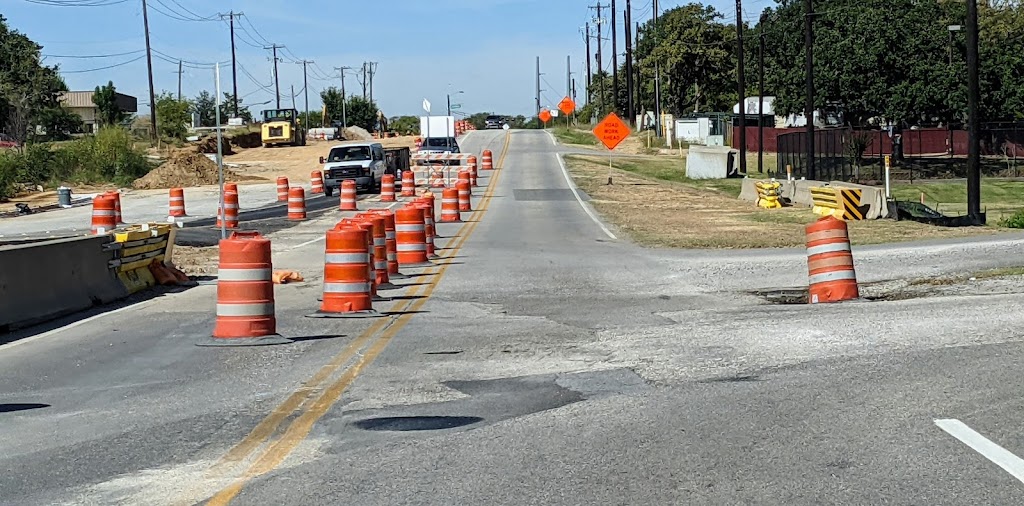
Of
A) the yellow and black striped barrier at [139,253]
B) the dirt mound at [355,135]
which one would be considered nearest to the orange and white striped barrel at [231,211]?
the yellow and black striped barrier at [139,253]

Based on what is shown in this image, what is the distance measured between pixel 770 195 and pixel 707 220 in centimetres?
619

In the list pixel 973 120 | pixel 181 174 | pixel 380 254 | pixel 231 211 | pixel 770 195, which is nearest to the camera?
pixel 380 254

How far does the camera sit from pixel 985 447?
6.96 metres

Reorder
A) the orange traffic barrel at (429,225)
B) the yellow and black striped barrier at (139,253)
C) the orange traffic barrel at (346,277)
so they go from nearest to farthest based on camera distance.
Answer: the orange traffic barrel at (346,277)
the yellow and black striped barrier at (139,253)
the orange traffic barrel at (429,225)

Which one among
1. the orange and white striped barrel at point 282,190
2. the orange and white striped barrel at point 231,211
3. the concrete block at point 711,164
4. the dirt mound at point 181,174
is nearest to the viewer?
the orange and white striped barrel at point 231,211

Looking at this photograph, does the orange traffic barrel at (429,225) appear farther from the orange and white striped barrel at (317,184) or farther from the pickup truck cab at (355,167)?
the orange and white striped barrel at (317,184)

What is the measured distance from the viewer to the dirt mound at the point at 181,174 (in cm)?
5712

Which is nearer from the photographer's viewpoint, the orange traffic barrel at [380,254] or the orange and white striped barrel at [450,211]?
the orange traffic barrel at [380,254]

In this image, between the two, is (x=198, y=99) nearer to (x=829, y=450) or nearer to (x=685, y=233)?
(x=685, y=233)

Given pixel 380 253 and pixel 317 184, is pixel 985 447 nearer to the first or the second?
pixel 380 253

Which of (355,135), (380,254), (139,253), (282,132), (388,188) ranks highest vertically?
(355,135)

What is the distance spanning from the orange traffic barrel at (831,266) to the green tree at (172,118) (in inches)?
3297

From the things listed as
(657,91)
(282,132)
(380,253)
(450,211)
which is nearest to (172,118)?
(282,132)

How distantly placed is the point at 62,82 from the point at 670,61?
186ft
